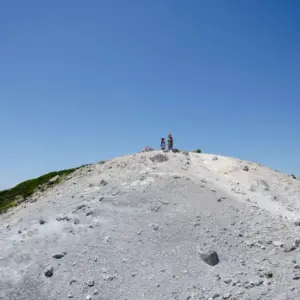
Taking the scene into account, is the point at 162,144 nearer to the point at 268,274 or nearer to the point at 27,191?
the point at 27,191

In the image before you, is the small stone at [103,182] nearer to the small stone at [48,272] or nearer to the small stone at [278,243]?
the small stone at [48,272]

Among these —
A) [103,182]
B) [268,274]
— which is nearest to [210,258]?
[268,274]

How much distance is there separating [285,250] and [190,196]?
690cm

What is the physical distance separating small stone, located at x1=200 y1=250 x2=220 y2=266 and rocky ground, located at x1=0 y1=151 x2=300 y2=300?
45mm

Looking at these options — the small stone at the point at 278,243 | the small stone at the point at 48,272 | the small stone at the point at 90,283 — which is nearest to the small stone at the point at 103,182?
the small stone at the point at 48,272

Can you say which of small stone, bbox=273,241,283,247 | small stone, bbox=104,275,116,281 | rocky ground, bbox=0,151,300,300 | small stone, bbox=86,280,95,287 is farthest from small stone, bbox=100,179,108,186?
small stone, bbox=273,241,283,247

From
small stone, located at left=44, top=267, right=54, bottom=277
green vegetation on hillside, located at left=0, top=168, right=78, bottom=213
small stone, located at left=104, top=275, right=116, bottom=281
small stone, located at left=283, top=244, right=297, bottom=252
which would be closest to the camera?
small stone, located at left=104, top=275, right=116, bottom=281

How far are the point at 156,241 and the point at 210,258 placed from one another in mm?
2909

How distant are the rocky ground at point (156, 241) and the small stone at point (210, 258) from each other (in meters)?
0.04

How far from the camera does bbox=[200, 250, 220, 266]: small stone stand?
14.9 m

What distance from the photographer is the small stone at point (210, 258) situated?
1488 centimetres

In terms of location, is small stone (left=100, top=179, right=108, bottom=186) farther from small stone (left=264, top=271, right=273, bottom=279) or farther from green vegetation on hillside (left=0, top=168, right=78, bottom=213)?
small stone (left=264, top=271, right=273, bottom=279)

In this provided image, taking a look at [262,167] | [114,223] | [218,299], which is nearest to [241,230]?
[218,299]

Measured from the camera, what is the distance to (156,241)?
16281mm
